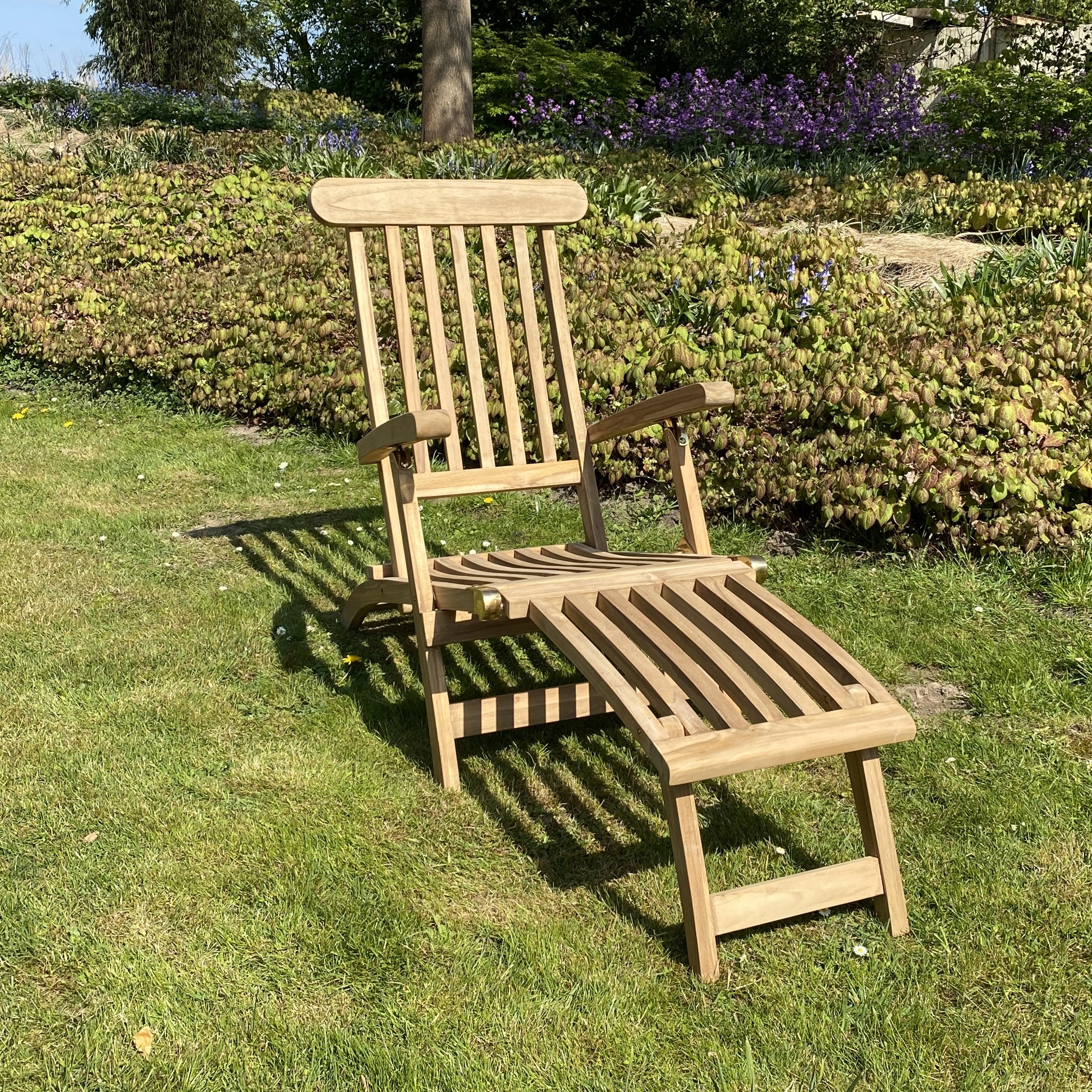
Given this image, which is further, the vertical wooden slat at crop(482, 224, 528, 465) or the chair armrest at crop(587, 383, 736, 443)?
the vertical wooden slat at crop(482, 224, 528, 465)

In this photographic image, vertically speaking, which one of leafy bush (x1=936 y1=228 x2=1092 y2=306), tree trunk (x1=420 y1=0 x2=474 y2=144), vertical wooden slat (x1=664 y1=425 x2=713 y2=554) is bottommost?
vertical wooden slat (x1=664 y1=425 x2=713 y2=554)

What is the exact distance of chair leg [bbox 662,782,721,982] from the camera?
77.6 inches

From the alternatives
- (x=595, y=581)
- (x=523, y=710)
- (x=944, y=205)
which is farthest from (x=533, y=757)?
(x=944, y=205)

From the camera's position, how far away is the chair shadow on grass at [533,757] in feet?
7.82

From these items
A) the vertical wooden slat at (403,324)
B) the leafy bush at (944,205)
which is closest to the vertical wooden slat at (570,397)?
the vertical wooden slat at (403,324)

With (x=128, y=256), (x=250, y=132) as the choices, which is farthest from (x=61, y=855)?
(x=250, y=132)

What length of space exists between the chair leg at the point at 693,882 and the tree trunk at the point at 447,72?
23.3 ft

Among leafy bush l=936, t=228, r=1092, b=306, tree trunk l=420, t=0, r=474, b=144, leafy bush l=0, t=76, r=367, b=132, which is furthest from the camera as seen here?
leafy bush l=0, t=76, r=367, b=132

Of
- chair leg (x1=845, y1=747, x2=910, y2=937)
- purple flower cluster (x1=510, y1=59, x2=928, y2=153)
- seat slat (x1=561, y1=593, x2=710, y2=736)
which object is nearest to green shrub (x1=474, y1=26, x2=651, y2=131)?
purple flower cluster (x1=510, y1=59, x2=928, y2=153)

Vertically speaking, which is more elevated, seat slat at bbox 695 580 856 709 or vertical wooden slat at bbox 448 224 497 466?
vertical wooden slat at bbox 448 224 497 466

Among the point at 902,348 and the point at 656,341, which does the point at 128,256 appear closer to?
the point at 656,341

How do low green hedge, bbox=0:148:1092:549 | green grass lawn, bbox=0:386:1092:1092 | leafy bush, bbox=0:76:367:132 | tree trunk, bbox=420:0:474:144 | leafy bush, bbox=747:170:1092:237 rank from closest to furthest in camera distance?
green grass lawn, bbox=0:386:1092:1092, low green hedge, bbox=0:148:1092:549, leafy bush, bbox=747:170:1092:237, tree trunk, bbox=420:0:474:144, leafy bush, bbox=0:76:367:132

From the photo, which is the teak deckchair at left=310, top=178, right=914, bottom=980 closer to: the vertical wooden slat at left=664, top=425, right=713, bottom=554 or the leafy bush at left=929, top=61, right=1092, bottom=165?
the vertical wooden slat at left=664, top=425, right=713, bottom=554

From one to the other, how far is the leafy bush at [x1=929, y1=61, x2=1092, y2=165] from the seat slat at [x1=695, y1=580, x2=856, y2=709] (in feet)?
24.4
